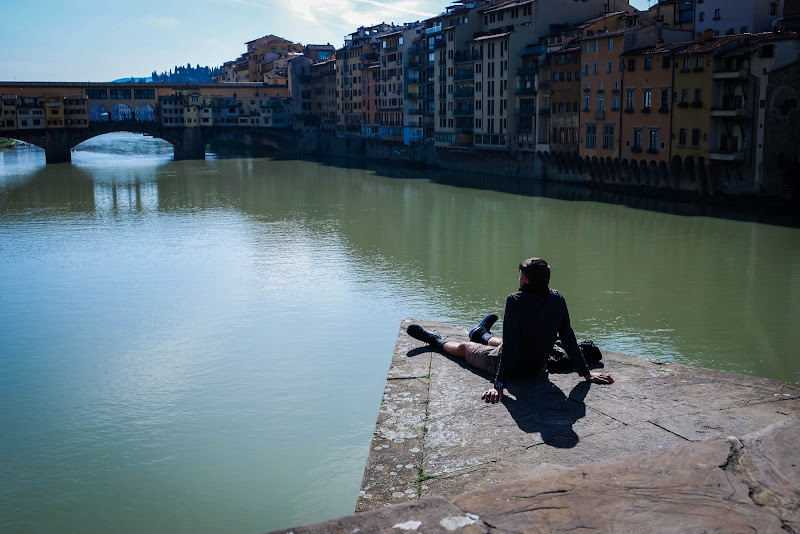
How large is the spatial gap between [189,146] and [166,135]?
8.04 feet

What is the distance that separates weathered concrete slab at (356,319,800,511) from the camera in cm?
479

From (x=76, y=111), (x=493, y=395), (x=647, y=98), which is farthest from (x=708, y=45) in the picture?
(x=76, y=111)

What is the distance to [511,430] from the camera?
17.5ft

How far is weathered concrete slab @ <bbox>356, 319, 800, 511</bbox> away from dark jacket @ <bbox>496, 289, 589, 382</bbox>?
0.18 meters

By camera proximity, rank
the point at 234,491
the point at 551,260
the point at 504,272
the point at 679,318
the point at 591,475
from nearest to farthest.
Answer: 1. the point at 591,475
2. the point at 234,491
3. the point at 679,318
4. the point at 504,272
5. the point at 551,260

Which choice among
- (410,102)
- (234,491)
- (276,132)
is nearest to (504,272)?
(234,491)

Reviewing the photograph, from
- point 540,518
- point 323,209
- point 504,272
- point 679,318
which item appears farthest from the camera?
point 323,209

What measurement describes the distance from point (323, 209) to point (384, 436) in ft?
103

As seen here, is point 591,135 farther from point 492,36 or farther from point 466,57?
point 466,57

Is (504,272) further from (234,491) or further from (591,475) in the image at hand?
(591,475)

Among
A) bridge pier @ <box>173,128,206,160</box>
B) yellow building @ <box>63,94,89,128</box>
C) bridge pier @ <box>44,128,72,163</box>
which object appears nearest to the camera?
bridge pier @ <box>44,128,72,163</box>

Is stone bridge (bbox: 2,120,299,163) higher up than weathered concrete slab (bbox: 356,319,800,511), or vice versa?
stone bridge (bbox: 2,120,299,163)

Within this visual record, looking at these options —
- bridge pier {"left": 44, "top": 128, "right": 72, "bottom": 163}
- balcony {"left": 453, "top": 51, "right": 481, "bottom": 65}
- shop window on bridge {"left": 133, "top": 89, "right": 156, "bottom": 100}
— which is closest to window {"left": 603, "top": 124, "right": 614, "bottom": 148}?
balcony {"left": 453, "top": 51, "right": 481, "bottom": 65}

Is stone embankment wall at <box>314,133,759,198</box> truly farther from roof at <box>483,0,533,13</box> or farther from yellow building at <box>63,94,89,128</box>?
yellow building at <box>63,94,89,128</box>
